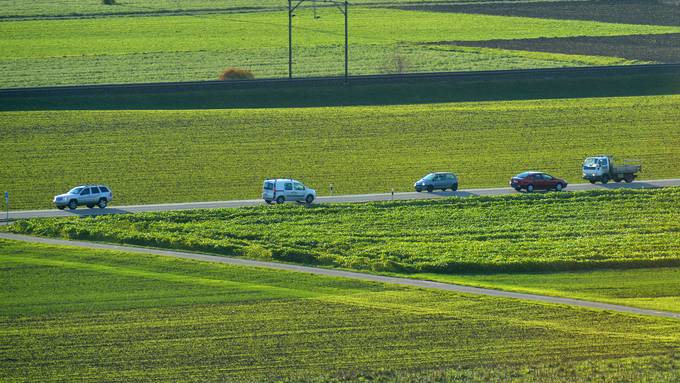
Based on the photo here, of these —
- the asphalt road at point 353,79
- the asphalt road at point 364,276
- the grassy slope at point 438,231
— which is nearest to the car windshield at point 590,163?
the grassy slope at point 438,231

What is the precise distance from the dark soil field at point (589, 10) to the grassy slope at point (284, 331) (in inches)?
3555

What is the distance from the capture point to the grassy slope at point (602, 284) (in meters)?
48.0

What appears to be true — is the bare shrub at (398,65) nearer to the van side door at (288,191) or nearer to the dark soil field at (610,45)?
the dark soil field at (610,45)

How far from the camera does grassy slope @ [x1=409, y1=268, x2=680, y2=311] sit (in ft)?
157

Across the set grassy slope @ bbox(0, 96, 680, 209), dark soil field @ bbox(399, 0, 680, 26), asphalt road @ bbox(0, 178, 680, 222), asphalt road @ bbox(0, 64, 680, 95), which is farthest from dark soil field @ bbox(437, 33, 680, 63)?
asphalt road @ bbox(0, 178, 680, 222)

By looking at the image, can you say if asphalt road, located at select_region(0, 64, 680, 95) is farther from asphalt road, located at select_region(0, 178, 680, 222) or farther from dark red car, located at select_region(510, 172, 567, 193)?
dark red car, located at select_region(510, 172, 567, 193)

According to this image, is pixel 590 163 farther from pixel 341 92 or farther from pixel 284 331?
pixel 284 331

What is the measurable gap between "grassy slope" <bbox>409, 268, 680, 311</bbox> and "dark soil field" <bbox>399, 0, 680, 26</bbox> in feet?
272

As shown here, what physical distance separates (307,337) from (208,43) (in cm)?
8415

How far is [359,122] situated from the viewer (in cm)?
8356

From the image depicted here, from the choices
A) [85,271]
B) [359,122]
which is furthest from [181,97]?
[85,271]

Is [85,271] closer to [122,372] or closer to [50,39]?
[122,372]

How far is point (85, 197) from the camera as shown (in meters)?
63.4

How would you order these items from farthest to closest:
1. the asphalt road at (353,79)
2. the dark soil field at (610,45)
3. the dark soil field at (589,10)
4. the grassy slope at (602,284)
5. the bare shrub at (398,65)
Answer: the dark soil field at (589,10), the dark soil field at (610,45), the bare shrub at (398,65), the asphalt road at (353,79), the grassy slope at (602,284)
